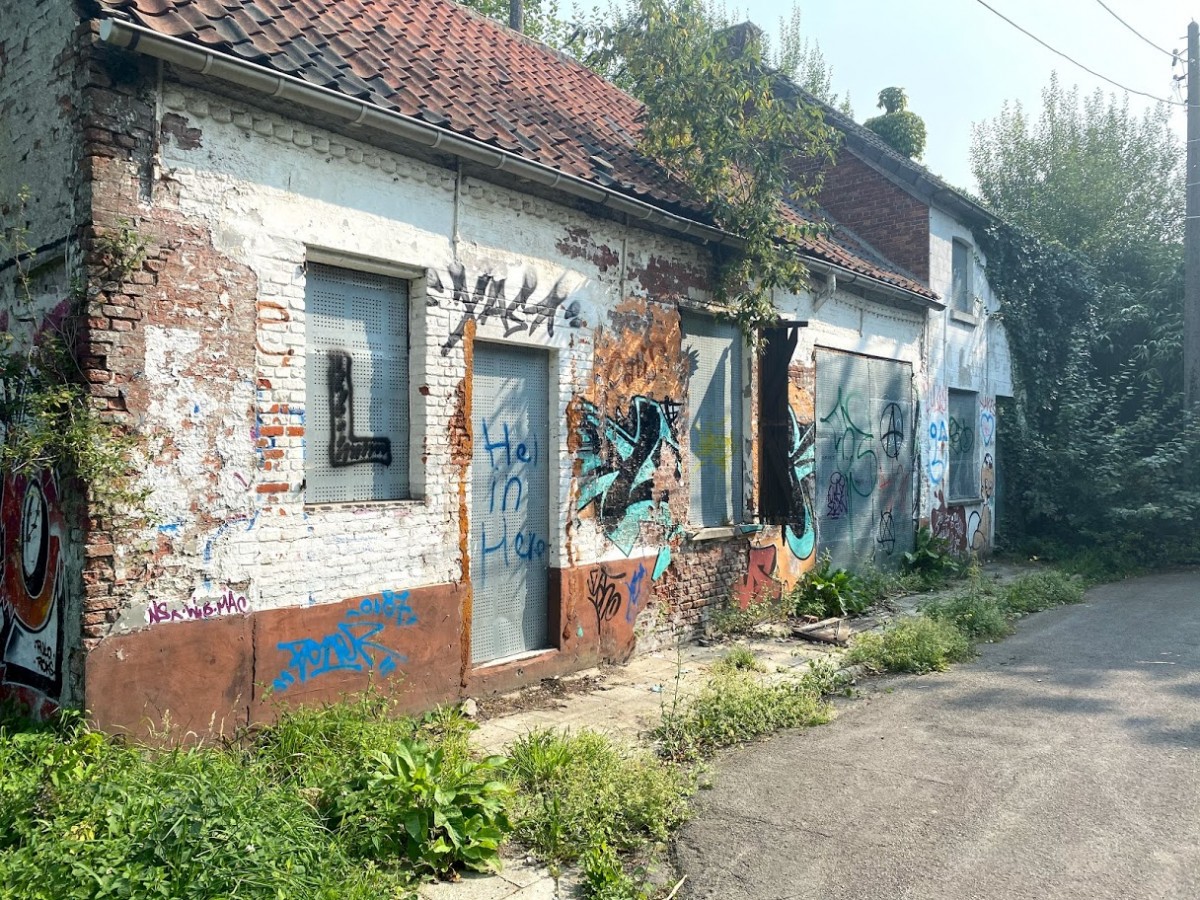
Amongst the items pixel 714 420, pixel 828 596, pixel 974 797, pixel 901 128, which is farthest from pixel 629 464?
pixel 901 128

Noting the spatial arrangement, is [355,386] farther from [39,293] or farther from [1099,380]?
[1099,380]

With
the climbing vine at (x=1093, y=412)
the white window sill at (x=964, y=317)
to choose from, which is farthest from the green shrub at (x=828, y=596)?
the climbing vine at (x=1093, y=412)

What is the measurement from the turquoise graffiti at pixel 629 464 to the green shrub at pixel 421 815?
358 centimetres

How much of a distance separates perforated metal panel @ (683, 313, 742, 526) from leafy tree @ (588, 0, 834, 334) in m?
0.39

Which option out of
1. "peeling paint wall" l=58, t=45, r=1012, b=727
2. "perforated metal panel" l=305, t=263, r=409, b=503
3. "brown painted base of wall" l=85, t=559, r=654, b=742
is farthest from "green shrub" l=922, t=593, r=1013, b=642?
"perforated metal panel" l=305, t=263, r=409, b=503

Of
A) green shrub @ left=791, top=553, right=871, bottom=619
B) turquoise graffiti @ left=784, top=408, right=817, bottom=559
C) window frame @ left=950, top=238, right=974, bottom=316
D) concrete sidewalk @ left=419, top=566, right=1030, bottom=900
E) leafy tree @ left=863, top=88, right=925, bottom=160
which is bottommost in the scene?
concrete sidewalk @ left=419, top=566, right=1030, bottom=900

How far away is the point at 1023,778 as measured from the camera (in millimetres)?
5117

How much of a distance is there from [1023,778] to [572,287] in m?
4.94

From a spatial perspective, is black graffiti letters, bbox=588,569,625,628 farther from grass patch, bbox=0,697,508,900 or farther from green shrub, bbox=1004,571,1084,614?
green shrub, bbox=1004,571,1084,614

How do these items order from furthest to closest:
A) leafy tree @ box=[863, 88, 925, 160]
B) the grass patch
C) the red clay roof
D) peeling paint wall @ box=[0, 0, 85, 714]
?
1. leafy tree @ box=[863, 88, 925, 160]
2. the red clay roof
3. peeling paint wall @ box=[0, 0, 85, 714]
4. the grass patch

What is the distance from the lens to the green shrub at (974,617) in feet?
30.0

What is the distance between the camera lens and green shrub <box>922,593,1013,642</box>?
9156 millimetres

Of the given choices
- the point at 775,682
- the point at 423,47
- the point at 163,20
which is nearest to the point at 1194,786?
the point at 775,682

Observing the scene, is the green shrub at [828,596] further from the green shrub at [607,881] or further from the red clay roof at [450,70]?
the green shrub at [607,881]
